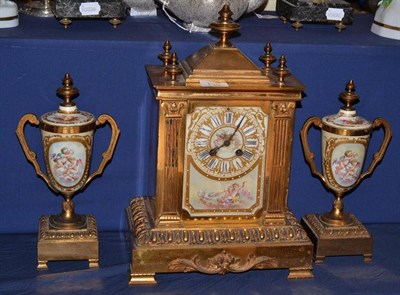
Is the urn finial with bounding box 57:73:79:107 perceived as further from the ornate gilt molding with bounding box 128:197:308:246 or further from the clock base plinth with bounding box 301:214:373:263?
the clock base plinth with bounding box 301:214:373:263

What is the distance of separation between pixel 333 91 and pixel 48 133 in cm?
68

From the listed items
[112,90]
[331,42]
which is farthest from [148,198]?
[331,42]

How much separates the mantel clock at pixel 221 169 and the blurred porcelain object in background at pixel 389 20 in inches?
15.7

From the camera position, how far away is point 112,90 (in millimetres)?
2061

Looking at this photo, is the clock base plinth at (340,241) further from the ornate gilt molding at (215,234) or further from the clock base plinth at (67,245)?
the clock base plinth at (67,245)

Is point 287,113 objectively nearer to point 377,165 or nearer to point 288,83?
point 288,83

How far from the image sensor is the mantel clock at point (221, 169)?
1.86m

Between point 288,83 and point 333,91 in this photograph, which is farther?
point 333,91

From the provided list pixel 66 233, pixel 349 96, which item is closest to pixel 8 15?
pixel 66 233

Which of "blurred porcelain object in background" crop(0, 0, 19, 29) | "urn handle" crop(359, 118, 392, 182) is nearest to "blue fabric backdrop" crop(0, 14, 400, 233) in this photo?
"blurred porcelain object in background" crop(0, 0, 19, 29)

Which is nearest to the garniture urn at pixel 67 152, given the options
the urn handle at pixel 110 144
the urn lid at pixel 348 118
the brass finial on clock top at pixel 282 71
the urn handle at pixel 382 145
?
the urn handle at pixel 110 144

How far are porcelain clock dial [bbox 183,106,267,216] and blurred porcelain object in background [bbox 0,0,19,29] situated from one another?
0.53 meters

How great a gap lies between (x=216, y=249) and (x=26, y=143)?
0.47 m

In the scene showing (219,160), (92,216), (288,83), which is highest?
(288,83)
